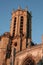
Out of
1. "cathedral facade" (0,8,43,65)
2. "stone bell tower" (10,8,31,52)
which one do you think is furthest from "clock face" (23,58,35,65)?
"stone bell tower" (10,8,31,52)

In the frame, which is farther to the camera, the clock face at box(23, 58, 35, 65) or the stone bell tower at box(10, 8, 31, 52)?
the stone bell tower at box(10, 8, 31, 52)

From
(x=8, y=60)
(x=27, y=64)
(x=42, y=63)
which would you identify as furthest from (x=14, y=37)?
(x=42, y=63)

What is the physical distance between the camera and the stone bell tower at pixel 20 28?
5247cm

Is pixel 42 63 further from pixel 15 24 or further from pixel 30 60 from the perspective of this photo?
pixel 15 24

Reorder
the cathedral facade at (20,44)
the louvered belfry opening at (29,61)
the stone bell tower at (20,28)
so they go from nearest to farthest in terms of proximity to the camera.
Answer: the cathedral facade at (20,44)
the louvered belfry opening at (29,61)
the stone bell tower at (20,28)

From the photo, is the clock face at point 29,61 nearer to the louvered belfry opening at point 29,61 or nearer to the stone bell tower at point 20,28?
the louvered belfry opening at point 29,61

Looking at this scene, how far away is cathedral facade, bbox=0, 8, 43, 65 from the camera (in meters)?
44.2

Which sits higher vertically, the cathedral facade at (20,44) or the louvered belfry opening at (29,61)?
the cathedral facade at (20,44)

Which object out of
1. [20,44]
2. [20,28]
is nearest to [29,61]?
[20,44]

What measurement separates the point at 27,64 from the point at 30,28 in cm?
1370

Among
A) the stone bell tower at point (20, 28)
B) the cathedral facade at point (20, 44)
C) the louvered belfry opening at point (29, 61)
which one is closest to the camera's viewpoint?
the cathedral facade at point (20, 44)

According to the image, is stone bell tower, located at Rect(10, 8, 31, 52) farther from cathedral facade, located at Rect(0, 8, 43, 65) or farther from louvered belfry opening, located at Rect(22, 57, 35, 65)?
louvered belfry opening, located at Rect(22, 57, 35, 65)

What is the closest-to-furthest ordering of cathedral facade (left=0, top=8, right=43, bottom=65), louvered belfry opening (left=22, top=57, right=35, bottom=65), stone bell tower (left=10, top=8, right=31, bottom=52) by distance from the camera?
cathedral facade (left=0, top=8, right=43, bottom=65), louvered belfry opening (left=22, top=57, right=35, bottom=65), stone bell tower (left=10, top=8, right=31, bottom=52)

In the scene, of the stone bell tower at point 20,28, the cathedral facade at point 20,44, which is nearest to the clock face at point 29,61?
the cathedral facade at point 20,44
